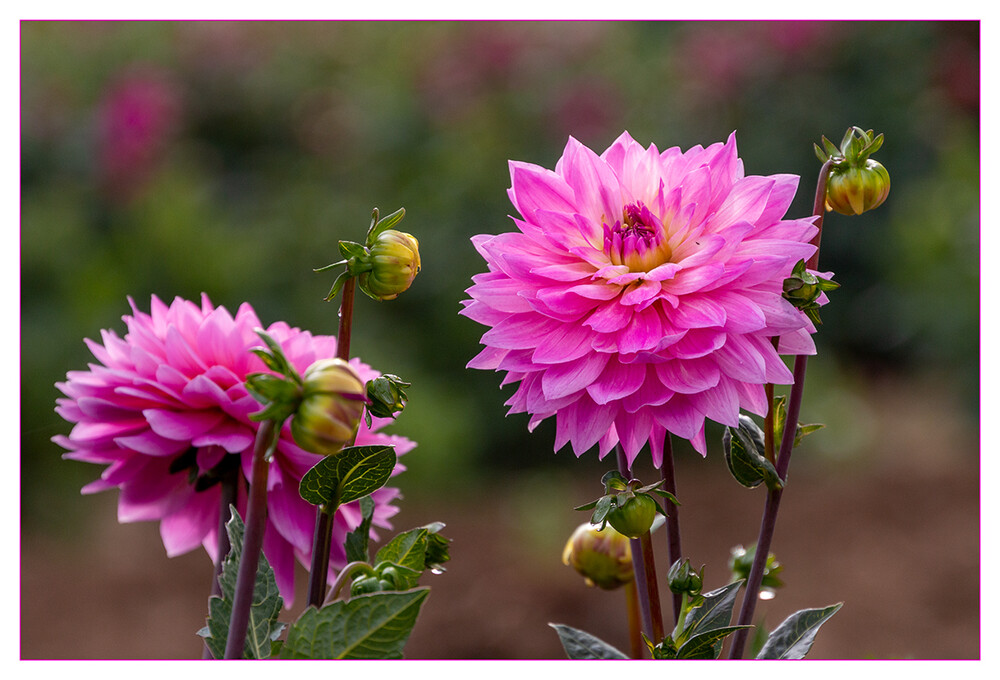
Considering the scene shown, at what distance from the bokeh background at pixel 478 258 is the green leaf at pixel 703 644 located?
1.12m

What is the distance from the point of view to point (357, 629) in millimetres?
327

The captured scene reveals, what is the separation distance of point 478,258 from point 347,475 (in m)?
1.48

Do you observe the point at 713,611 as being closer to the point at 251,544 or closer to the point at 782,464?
the point at 782,464

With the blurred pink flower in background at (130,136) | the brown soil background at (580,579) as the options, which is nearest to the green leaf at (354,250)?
the brown soil background at (580,579)

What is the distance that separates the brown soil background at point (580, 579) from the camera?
1.54 metres

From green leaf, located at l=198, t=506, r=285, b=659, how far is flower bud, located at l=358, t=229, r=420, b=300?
0.11 metres

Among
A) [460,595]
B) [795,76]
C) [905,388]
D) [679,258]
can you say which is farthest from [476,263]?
[679,258]

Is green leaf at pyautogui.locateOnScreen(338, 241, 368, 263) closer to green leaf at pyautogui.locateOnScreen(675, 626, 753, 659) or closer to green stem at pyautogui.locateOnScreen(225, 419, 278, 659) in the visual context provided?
green stem at pyautogui.locateOnScreen(225, 419, 278, 659)

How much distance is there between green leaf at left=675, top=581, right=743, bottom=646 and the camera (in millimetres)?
400

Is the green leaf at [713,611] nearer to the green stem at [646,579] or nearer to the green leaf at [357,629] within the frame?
the green stem at [646,579]

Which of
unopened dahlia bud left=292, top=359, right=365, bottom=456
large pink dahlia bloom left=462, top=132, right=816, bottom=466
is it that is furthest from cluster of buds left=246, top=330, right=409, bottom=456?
large pink dahlia bloom left=462, top=132, right=816, bottom=466

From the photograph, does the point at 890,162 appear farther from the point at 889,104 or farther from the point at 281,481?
the point at 281,481

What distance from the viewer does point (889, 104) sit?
6.63 feet

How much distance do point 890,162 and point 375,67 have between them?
4.07 ft
